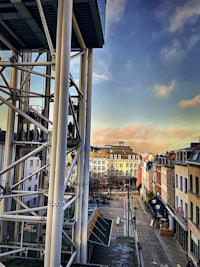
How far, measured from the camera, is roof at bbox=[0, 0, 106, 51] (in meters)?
8.15

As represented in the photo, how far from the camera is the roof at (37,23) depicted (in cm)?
815

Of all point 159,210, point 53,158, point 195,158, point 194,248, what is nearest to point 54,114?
point 53,158

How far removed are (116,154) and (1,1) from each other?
72.7 m

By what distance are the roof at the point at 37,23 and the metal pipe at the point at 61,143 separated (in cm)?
164

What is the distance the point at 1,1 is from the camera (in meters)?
7.95

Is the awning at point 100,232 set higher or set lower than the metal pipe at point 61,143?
lower

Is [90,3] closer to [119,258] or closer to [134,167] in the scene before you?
[119,258]

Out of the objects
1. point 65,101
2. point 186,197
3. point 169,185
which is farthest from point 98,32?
point 169,185

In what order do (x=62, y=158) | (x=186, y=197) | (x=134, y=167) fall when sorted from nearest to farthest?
(x=62, y=158), (x=186, y=197), (x=134, y=167)

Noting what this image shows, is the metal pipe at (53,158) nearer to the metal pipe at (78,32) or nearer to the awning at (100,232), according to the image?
the metal pipe at (78,32)

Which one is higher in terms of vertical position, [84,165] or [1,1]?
[1,1]

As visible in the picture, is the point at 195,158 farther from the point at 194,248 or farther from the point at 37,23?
the point at 37,23

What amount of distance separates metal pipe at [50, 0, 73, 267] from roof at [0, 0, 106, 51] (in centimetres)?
164

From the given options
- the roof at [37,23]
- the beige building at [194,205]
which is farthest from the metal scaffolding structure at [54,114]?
the beige building at [194,205]
